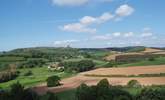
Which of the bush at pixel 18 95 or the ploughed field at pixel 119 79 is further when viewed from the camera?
the ploughed field at pixel 119 79

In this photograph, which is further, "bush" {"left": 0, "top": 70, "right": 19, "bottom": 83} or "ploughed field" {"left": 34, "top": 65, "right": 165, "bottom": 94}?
"bush" {"left": 0, "top": 70, "right": 19, "bottom": 83}

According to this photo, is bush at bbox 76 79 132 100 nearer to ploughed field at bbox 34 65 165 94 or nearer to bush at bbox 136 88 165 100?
bush at bbox 136 88 165 100

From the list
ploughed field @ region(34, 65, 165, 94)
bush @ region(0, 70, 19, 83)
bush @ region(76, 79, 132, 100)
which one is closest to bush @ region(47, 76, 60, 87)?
ploughed field @ region(34, 65, 165, 94)

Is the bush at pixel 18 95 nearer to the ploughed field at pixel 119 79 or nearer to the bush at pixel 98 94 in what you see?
the ploughed field at pixel 119 79

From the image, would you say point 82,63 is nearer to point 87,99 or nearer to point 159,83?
point 159,83

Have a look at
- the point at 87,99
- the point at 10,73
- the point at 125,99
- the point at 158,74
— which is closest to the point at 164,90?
the point at 125,99

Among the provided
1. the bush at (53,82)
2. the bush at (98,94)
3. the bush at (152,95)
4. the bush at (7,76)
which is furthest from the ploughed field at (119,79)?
the bush at (7,76)

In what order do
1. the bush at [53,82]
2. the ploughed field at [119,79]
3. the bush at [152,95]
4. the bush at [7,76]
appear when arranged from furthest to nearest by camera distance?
the bush at [7,76]
the bush at [53,82]
the ploughed field at [119,79]
the bush at [152,95]

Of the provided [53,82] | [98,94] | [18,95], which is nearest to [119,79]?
[53,82]

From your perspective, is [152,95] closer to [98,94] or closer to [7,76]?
[98,94]

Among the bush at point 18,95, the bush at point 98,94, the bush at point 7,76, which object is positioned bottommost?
the bush at point 7,76

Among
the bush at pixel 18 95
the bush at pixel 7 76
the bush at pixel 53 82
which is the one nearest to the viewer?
the bush at pixel 18 95
